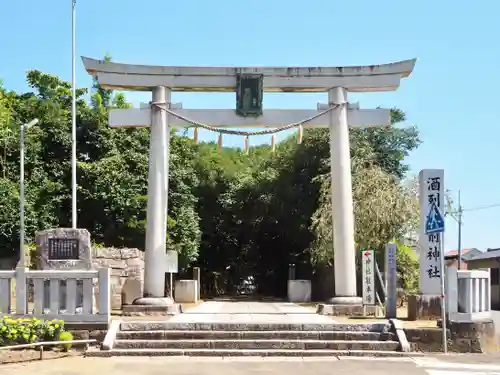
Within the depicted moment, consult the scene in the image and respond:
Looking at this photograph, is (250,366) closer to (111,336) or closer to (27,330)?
(111,336)

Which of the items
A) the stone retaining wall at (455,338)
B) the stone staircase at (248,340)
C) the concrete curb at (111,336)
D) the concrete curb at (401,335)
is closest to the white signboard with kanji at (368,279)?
the concrete curb at (401,335)

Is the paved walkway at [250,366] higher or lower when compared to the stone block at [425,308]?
lower

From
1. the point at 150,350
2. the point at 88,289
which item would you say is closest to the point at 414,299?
the point at 150,350

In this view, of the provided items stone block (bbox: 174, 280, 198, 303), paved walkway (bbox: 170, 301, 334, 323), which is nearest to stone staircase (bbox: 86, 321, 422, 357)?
paved walkway (bbox: 170, 301, 334, 323)

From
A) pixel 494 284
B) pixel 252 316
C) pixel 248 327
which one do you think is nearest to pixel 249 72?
pixel 252 316

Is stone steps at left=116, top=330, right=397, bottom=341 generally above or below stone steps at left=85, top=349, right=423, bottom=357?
above

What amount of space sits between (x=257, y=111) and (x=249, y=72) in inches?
40.2

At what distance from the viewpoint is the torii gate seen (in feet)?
52.5

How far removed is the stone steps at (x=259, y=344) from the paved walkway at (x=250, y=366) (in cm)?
59

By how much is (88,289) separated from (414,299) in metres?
6.70

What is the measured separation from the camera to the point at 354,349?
36.9 feet

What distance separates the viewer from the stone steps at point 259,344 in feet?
36.8

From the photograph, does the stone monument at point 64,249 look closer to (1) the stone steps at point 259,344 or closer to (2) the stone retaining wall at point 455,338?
(1) the stone steps at point 259,344

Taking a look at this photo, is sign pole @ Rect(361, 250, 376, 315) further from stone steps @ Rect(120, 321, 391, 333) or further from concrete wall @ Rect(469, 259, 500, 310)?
concrete wall @ Rect(469, 259, 500, 310)
